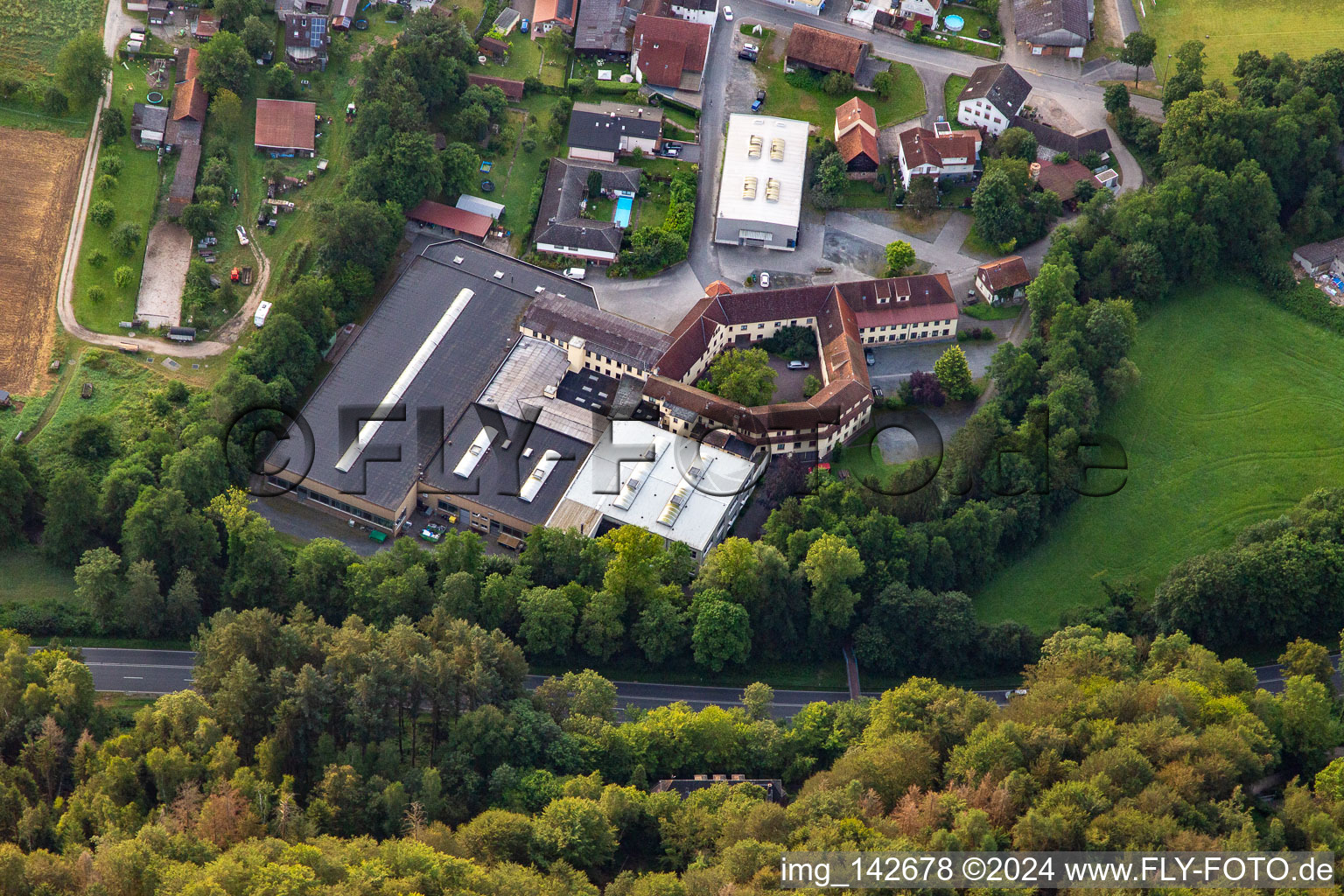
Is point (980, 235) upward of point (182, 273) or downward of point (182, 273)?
upward

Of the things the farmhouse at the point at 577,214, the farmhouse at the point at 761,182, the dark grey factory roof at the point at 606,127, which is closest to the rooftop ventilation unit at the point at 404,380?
the farmhouse at the point at 577,214

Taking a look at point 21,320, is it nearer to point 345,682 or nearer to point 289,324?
point 289,324

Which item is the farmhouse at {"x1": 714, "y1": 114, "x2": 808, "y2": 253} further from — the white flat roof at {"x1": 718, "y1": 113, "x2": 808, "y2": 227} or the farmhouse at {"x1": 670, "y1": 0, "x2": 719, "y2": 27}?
the farmhouse at {"x1": 670, "y1": 0, "x2": 719, "y2": 27}

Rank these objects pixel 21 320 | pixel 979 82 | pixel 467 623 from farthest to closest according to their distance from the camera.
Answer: pixel 979 82
pixel 21 320
pixel 467 623

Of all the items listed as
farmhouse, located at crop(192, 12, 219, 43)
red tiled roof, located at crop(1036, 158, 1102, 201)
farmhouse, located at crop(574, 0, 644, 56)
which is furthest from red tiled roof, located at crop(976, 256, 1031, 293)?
farmhouse, located at crop(192, 12, 219, 43)

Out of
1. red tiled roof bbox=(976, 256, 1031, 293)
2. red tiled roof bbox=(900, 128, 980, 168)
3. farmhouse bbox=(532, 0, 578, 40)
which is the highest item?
farmhouse bbox=(532, 0, 578, 40)

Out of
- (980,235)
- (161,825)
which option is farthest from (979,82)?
(161,825)
